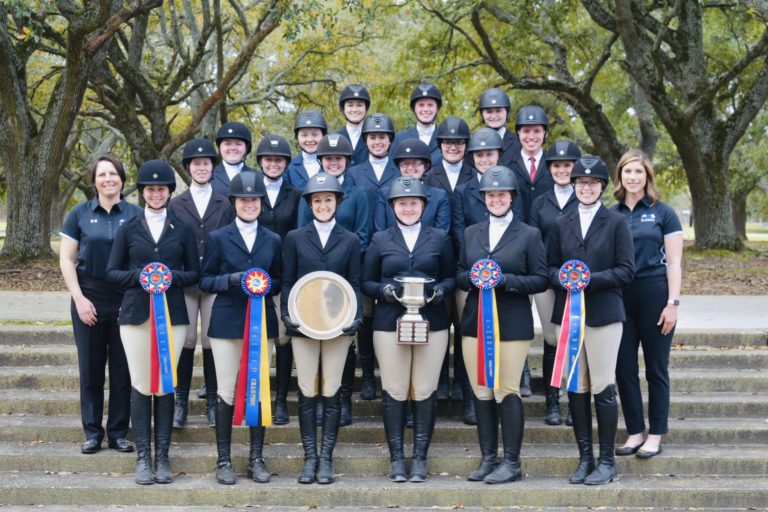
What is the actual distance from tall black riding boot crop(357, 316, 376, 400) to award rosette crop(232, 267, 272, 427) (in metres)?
1.30

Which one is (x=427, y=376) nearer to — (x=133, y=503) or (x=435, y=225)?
(x=435, y=225)

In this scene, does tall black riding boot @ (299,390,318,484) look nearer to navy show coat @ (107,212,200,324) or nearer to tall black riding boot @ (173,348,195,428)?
navy show coat @ (107,212,200,324)

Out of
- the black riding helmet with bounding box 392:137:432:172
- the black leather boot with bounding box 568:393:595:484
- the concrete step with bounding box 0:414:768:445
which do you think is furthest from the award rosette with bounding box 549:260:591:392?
the black riding helmet with bounding box 392:137:432:172

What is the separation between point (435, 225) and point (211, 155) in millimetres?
1900

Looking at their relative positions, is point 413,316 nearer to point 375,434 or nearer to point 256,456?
point 375,434

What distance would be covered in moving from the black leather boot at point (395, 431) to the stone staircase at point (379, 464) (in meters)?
0.11

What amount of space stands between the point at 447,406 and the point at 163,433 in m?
2.40

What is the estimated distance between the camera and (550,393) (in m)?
7.15

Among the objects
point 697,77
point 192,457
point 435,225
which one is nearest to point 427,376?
point 435,225

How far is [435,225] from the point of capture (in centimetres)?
686

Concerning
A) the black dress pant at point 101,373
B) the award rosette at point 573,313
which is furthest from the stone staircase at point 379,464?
the award rosette at point 573,313

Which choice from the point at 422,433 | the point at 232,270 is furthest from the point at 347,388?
the point at 232,270

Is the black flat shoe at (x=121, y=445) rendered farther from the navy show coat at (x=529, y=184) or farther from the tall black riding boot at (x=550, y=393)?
the navy show coat at (x=529, y=184)

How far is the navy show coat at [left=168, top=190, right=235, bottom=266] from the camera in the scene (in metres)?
6.84
